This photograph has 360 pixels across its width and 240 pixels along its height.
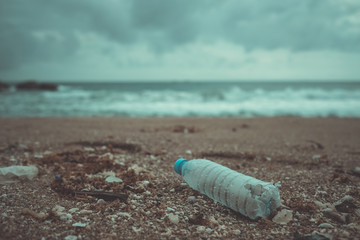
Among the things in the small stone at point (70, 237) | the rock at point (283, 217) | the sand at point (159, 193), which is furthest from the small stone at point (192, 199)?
the small stone at point (70, 237)

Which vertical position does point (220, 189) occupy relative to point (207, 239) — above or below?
above

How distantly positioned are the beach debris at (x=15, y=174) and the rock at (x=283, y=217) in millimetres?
2512

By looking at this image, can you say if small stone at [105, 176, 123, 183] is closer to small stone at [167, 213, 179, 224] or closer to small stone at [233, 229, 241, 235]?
small stone at [167, 213, 179, 224]

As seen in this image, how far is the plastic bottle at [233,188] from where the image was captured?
1.83 meters

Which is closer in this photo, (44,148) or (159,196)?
(159,196)

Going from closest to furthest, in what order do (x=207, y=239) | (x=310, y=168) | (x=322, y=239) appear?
(x=322, y=239)
(x=207, y=239)
(x=310, y=168)

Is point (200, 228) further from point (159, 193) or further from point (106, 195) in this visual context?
point (106, 195)

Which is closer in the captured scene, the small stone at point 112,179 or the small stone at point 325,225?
the small stone at point 325,225

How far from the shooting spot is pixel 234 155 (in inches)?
145

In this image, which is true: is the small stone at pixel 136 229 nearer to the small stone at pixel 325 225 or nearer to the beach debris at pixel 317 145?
the small stone at pixel 325 225

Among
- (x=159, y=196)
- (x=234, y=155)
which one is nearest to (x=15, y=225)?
(x=159, y=196)

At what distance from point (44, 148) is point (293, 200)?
3.88m

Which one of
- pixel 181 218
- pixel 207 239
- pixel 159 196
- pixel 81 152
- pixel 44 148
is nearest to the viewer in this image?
pixel 207 239

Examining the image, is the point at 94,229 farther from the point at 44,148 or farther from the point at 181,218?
the point at 44,148
